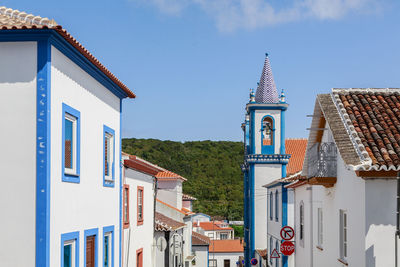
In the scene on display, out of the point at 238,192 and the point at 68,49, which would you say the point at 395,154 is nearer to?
the point at 68,49

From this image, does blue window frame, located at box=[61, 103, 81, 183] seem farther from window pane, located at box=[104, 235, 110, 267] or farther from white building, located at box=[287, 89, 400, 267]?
white building, located at box=[287, 89, 400, 267]

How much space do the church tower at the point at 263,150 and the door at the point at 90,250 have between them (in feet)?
104

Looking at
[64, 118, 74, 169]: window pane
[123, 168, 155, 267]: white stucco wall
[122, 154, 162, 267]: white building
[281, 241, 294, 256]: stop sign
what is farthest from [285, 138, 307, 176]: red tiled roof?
[64, 118, 74, 169]: window pane

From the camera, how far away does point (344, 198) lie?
14.7 m

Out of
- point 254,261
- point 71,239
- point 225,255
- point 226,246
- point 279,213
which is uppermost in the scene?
point 71,239

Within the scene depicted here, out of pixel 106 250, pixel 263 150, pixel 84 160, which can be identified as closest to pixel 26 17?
pixel 84 160

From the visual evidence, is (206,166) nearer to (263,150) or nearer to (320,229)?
(263,150)

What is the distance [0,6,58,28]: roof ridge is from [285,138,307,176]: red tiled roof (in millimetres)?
37562

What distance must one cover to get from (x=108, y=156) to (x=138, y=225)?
702 cm

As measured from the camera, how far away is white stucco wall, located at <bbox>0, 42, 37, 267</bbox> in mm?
11086

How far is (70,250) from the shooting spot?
520 inches

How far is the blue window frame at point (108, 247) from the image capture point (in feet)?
53.9

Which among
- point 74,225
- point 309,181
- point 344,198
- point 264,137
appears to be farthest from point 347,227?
point 264,137

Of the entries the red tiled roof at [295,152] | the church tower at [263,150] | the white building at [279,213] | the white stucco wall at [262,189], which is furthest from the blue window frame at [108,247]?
the red tiled roof at [295,152]
